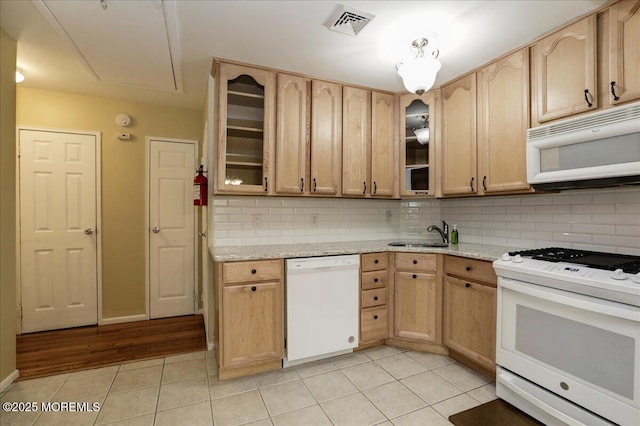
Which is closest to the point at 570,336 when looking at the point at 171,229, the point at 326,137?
the point at 326,137

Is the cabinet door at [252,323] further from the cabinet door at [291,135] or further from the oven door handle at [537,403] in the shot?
the oven door handle at [537,403]

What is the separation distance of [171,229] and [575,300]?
3.69m

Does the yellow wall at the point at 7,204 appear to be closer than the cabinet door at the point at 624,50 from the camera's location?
No

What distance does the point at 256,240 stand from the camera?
9.14 ft

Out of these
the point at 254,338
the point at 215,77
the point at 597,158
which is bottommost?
the point at 254,338

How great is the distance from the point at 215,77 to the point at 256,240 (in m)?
1.42

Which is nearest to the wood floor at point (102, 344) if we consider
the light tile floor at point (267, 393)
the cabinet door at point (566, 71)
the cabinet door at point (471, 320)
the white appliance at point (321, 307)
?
the light tile floor at point (267, 393)

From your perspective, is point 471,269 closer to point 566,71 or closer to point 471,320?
point 471,320

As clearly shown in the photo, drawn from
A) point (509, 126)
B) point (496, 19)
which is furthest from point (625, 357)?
point (496, 19)

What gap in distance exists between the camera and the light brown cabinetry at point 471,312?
2143mm

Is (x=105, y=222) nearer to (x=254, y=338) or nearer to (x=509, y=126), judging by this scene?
(x=254, y=338)

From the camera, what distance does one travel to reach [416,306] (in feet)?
8.54

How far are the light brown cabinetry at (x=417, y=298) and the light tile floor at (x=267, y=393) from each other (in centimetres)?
21

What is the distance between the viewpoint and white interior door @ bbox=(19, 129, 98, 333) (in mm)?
3074
